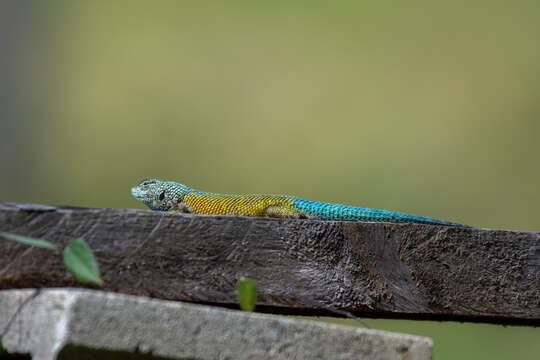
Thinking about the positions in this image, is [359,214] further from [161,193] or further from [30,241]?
[161,193]

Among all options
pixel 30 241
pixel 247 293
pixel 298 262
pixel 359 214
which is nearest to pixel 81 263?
pixel 30 241

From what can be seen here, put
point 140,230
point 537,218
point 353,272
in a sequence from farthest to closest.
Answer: point 537,218 < point 353,272 < point 140,230

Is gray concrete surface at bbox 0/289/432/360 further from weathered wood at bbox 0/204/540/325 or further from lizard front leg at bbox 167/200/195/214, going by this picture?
lizard front leg at bbox 167/200/195/214

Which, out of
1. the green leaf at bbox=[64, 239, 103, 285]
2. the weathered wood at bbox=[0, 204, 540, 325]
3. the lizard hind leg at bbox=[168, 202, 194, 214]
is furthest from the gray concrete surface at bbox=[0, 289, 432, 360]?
the lizard hind leg at bbox=[168, 202, 194, 214]

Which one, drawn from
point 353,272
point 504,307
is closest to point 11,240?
point 353,272

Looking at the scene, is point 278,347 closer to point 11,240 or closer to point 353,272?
point 353,272
